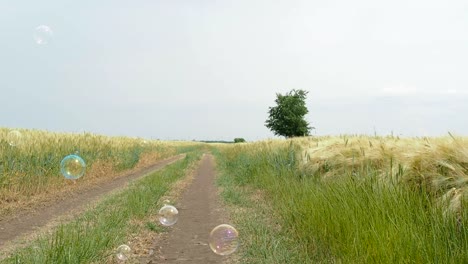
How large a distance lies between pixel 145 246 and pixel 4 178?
7.07 m

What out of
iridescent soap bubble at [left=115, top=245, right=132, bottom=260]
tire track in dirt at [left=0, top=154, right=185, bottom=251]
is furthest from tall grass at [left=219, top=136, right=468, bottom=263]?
tire track in dirt at [left=0, top=154, right=185, bottom=251]

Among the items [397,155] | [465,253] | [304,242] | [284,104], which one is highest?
[284,104]

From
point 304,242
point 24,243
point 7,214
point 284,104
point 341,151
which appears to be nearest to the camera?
point 304,242

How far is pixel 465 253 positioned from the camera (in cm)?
328

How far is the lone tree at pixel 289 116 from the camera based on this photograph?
6362 cm

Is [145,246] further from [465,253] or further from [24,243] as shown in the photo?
[465,253]

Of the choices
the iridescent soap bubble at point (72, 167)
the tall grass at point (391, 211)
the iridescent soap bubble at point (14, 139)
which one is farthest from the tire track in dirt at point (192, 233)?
the iridescent soap bubble at point (14, 139)

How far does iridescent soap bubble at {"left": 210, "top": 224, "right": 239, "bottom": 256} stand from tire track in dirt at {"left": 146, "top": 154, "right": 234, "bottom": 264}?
41 centimetres

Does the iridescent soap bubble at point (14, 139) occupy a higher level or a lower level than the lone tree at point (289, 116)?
lower

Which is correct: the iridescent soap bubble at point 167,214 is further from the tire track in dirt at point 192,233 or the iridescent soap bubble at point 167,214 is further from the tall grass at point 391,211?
the tall grass at point 391,211

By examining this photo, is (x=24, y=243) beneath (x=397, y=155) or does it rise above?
beneath

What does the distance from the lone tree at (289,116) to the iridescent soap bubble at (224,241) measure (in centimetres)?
5805

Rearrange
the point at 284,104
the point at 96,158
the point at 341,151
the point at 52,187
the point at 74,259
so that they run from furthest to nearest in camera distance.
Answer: the point at 284,104 → the point at 96,158 → the point at 52,187 → the point at 341,151 → the point at 74,259

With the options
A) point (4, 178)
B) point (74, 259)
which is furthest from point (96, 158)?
point (74, 259)
